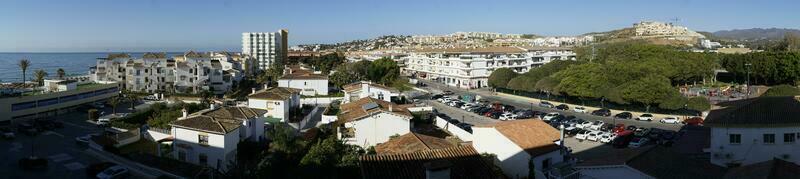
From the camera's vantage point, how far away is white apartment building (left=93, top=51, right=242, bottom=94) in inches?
2158

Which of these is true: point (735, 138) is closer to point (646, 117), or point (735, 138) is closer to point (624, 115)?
point (646, 117)

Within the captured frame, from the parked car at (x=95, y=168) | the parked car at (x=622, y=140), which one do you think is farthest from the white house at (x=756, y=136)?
the parked car at (x=95, y=168)

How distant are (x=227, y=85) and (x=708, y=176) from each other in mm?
49240

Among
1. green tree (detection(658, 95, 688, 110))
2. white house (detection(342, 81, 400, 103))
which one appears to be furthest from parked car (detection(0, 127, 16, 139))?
green tree (detection(658, 95, 688, 110))

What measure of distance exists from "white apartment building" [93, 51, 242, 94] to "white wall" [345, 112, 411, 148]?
33.5 m

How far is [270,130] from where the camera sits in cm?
2886

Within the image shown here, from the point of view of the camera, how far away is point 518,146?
17688 mm

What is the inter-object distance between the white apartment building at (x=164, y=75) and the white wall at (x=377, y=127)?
33.5 metres

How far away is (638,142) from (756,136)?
8.85m

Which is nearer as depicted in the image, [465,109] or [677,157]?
[677,157]

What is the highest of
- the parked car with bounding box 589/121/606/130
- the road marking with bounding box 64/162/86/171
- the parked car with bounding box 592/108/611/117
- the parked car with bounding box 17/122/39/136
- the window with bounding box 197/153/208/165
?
the parked car with bounding box 592/108/611/117

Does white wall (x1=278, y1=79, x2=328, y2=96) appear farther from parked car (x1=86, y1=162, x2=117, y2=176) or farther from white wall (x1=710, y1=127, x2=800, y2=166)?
white wall (x1=710, y1=127, x2=800, y2=166)

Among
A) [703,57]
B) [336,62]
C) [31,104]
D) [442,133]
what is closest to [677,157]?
[442,133]

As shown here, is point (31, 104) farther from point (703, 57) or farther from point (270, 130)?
point (703, 57)
